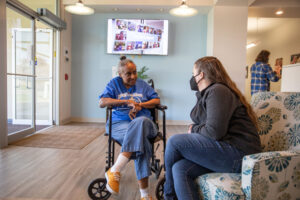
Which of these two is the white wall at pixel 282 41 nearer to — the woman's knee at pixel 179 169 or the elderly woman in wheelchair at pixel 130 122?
the elderly woman in wheelchair at pixel 130 122

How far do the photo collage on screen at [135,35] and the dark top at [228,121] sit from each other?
12.4 feet

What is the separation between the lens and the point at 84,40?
198 inches

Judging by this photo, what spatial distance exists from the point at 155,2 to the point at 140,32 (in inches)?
27.4

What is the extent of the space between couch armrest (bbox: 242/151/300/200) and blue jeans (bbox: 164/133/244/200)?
0.15 meters

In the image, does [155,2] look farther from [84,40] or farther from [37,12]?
[37,12]

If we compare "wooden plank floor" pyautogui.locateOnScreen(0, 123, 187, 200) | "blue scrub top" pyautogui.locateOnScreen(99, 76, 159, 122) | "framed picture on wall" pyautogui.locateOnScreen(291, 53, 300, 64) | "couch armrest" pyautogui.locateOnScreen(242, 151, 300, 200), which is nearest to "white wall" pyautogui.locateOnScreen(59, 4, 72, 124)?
"wooden plank floor" pyautogui.locateOnScreen(0, 123, 187, 200)

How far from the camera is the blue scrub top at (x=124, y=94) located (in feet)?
6.22

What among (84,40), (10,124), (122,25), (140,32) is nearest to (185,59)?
(140,32)

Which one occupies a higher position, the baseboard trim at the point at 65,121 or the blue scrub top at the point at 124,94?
the blue scrub top at the point at 124,94

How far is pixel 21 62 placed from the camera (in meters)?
3.75

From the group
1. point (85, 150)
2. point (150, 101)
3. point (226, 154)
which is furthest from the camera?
point (85, 150)

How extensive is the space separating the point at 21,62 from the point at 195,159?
3.68m

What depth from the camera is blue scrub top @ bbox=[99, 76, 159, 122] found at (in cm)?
190

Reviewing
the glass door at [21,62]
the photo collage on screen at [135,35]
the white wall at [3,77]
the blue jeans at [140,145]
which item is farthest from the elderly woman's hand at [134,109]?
the photo collage on screen at [135,35]
